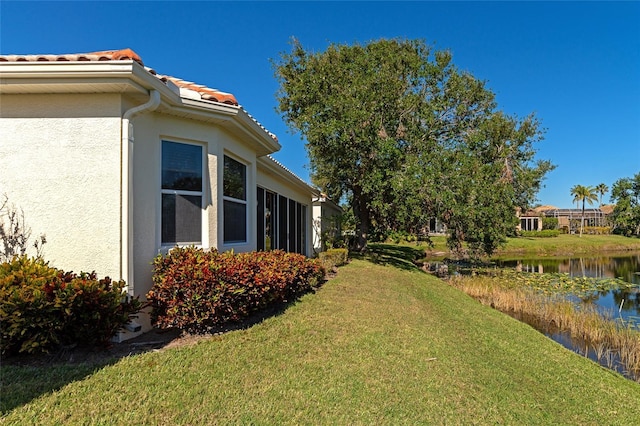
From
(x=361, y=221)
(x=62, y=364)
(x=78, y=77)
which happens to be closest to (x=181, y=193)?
(x=78, y=77)

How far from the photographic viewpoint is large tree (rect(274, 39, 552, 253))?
14047 millimetres

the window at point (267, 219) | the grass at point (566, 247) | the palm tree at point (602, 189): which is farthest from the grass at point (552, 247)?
the palm tree at point (602, 189)

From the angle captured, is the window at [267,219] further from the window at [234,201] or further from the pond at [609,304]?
the pond at [609,304]

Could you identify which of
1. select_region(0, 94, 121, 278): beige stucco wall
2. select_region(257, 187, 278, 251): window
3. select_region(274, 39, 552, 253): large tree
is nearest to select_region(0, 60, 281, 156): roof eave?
select_region(0, 94, 121, 278): beige stucco wall

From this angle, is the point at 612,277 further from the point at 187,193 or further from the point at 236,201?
the point at 187,193

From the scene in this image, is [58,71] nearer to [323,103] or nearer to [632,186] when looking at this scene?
[323,103]

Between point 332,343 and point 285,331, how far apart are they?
2.49 feet

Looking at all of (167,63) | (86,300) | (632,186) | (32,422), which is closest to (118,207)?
(86,300)

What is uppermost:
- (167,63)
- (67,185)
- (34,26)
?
(167,63)

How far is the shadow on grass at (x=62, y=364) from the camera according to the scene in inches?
137

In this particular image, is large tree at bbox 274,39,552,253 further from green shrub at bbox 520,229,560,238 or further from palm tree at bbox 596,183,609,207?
palm tree at bbox 596,183,609,207

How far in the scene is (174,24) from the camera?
33.8 ft

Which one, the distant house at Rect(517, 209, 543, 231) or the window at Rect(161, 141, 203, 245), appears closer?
the window at Rect(161, 141, 203, 245)

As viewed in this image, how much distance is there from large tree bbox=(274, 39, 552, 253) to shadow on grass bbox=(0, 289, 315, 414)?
997 cm
